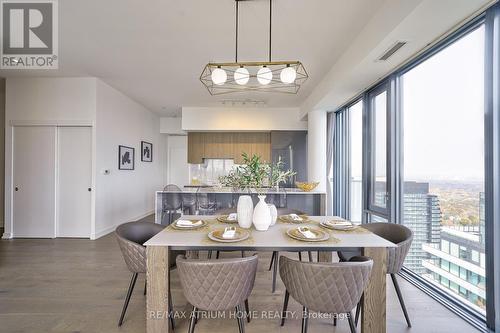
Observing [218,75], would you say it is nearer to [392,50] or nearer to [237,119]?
[392,50]

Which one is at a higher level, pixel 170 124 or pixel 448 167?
pixel 170 124

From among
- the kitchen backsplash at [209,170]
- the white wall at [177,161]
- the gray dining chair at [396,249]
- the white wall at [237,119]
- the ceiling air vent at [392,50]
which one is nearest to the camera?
the gray dining chair at [396,249]

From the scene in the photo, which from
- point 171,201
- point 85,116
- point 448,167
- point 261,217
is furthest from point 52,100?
point 448,167

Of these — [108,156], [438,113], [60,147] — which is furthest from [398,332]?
[60,147]

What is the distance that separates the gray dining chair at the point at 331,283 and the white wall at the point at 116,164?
4.04 meters

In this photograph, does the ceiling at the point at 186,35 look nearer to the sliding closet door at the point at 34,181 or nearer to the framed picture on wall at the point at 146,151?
the sliding closet door at the point at 34,181

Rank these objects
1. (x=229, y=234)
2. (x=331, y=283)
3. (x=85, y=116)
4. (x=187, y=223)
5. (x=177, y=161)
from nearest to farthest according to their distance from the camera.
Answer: (x=331, y=283), (x=229, y=234), (x=187, y=223), (x=85, y=116), (x=177, y=161)

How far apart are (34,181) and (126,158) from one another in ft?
5.06

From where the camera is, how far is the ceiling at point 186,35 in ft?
7.16

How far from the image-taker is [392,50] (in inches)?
89.8

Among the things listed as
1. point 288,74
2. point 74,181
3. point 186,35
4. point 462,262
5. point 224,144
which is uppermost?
point 186,35

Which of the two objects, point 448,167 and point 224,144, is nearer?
point 448,167

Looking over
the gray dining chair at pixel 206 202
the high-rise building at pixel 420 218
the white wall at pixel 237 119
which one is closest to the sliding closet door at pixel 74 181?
the gray dining chair at pixel 206 202

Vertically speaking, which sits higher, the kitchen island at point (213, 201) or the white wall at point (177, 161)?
→ the white wall at point (177, 161)
